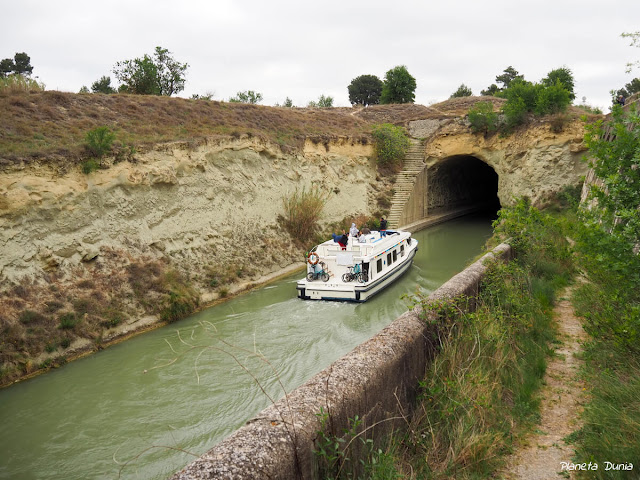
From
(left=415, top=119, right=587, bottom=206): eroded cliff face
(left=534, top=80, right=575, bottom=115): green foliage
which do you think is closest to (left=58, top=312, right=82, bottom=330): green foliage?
(left=415, top=119, right=587, bottom=206): eroded cliff face

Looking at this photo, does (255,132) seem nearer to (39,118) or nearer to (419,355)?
(39,118)

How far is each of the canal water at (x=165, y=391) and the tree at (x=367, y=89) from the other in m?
54.7

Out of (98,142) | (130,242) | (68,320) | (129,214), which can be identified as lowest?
(68,320)

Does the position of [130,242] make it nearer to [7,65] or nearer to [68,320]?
[68,320]

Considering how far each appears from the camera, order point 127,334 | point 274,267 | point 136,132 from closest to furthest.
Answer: point 127,334 < point 136,132 < point 274,267

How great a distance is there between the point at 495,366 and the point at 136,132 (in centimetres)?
1565

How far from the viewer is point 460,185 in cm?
3581

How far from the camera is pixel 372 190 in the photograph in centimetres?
2700

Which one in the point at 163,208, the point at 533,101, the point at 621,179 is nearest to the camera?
the point at 621,179

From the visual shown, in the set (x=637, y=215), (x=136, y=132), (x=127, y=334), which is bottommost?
(x=127, y=334)

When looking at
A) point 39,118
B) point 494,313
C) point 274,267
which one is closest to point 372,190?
point 274,267

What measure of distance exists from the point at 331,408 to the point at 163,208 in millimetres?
13679

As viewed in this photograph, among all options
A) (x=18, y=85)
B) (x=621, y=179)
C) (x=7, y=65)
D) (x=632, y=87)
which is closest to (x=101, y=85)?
(x=7, y=65)

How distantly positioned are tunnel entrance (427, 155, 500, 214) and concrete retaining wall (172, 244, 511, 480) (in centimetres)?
2718
